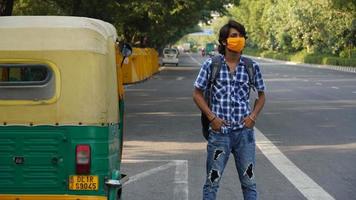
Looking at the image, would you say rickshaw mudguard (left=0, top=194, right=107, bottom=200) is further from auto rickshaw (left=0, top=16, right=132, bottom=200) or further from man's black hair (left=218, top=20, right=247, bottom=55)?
man's black hair (left=218, top=20, right=247, bottom=55)

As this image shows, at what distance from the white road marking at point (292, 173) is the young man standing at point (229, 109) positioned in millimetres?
2267

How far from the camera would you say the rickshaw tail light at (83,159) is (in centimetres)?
519

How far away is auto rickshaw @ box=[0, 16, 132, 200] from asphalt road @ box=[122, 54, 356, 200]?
7.82 ft

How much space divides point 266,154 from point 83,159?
601 centimetres

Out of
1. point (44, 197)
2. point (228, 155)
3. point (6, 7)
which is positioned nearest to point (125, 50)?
point (228, 155)

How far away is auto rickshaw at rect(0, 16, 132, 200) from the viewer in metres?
5.21

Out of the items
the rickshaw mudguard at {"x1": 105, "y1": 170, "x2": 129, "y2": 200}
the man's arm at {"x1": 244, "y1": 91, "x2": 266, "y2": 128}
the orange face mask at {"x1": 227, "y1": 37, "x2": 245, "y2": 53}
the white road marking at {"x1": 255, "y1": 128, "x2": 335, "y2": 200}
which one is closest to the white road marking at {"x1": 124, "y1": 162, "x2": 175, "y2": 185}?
the white road marking at {"x1": 255, "y1": 128, "x2": 335, "y2": 200}

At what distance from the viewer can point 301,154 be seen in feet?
35.5

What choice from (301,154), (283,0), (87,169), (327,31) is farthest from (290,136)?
(283,0)

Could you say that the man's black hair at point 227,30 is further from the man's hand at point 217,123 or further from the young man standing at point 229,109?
the man's hand at point 217,123

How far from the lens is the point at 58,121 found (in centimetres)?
527

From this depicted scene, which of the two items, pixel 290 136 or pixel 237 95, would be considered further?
pixel 290 136

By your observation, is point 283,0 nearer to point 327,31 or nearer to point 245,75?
point 327,31

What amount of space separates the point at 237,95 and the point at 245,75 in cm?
19
